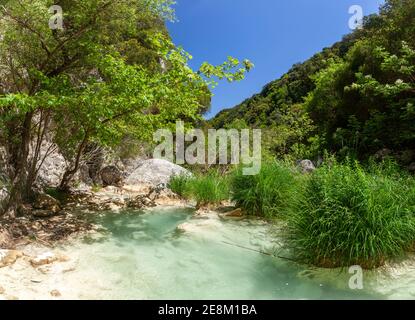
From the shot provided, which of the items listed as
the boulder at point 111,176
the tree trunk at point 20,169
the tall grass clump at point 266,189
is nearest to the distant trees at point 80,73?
the tree trunk at point 20,169

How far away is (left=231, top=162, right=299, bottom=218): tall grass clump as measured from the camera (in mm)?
7309

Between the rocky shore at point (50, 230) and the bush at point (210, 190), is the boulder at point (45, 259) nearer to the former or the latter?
the rocky shore at point (50, 230)

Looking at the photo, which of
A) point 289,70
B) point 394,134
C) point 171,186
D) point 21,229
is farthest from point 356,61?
point 289,70

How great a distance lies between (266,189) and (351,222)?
300cm

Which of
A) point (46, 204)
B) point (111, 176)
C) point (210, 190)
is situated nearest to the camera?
point (46, 204)

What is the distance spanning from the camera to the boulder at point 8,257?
173 inches

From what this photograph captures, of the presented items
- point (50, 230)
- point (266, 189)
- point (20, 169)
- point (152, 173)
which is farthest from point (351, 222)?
point (152, 173)

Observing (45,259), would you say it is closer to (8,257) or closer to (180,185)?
(8,257)

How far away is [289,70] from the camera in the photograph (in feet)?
125

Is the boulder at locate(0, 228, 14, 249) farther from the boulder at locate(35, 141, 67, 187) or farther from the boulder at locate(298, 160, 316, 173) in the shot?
the boulder at locate(298, 160, 316, 173)

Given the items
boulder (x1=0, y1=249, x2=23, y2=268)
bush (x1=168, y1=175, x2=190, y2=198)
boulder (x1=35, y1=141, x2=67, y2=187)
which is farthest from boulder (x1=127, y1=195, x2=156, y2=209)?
boulder (x1=0, y1=249, x2=23, y2=268)

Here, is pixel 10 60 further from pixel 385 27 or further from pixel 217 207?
pixel 385 27

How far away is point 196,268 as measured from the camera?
16.1ft
